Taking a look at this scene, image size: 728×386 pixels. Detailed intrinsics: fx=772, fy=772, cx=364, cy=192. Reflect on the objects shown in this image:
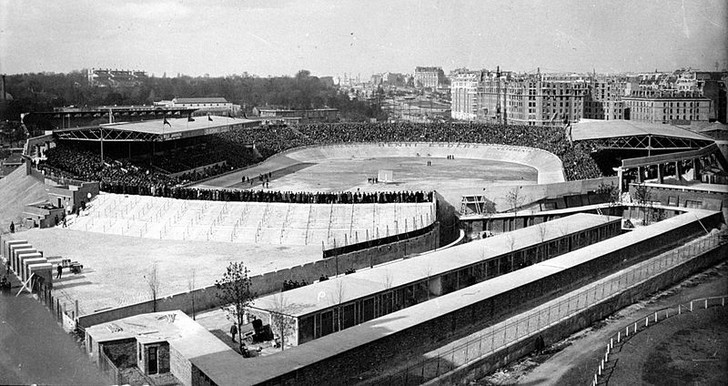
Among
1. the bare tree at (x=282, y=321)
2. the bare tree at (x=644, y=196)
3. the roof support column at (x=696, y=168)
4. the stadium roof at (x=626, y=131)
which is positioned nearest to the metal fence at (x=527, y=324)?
the bare tree at (x=282, y=321)

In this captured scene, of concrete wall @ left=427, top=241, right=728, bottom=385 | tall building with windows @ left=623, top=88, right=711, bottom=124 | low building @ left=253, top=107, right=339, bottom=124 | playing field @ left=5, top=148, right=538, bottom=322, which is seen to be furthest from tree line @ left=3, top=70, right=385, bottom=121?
concrete wall @ left=427, top=241, right=728, bottom=385

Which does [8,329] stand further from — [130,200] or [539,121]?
[539,121]

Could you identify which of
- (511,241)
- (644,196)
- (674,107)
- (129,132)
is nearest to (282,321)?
(511,241)

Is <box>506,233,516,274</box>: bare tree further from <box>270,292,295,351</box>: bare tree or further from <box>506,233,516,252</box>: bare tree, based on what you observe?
<box>270,292,295,351</box>: bare tree

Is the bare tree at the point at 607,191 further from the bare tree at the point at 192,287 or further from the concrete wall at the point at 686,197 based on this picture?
the bare tree at the point at 192,287

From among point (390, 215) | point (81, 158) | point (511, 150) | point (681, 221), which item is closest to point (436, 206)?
point (390, 215)
